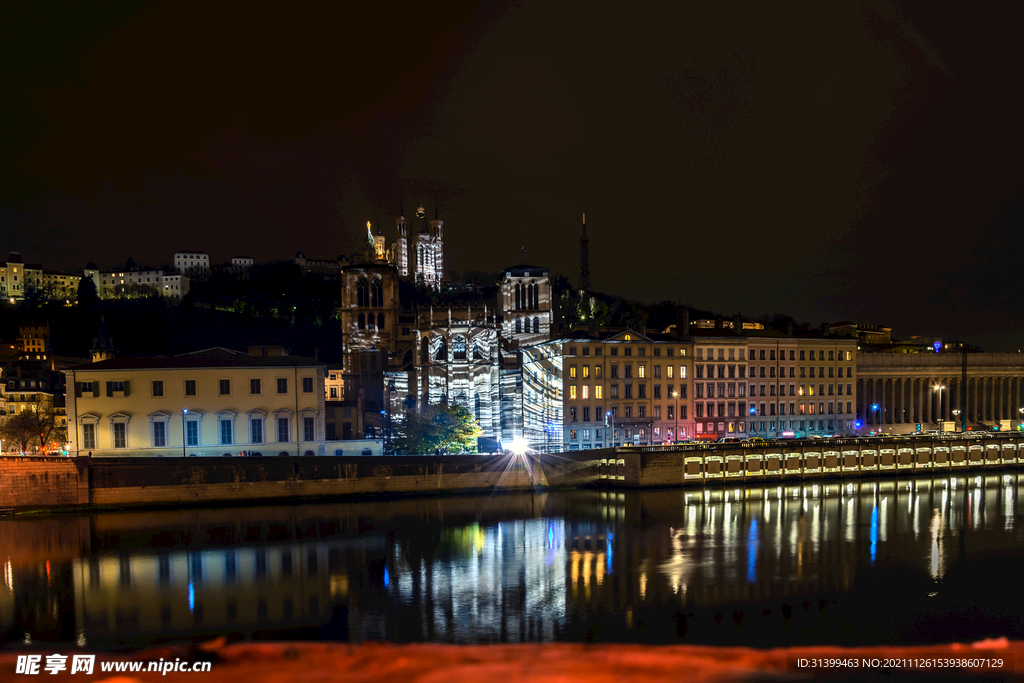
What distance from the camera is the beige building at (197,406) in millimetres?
35500

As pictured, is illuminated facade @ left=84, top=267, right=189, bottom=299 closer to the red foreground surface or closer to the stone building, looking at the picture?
the stone building

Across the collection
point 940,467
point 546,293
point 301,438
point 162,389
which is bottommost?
point 940,467

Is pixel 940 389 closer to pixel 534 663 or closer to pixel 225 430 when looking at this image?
pixel 225 430

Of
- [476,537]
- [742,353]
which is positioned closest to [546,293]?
[742,353]

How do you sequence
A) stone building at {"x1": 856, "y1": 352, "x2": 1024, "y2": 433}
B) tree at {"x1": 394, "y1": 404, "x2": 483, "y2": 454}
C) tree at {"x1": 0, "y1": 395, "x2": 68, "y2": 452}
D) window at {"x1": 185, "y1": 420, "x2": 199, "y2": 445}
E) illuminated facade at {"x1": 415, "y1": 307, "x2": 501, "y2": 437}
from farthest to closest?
Result: stone building at {"x1": 856, "y1": 352, "x2": 1024, "y2": 433} < illuminated facade at {"x1": 415, "y1": 307, "x2": 501, "y2": 437} < tree at {"x1": 0, "y1": 395, "x2": 68, "y2": 452} < tree at {"x1": 394, "y1": 404, "x2": 483, "y2": 454} < window at {"x1": 185, "y1": 420, "x2": 199, "y2": 445}

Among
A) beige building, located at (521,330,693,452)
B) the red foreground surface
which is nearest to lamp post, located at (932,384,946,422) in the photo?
beige building, located at (521,330,693,452)

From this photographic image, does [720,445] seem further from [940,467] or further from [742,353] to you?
[940,467]

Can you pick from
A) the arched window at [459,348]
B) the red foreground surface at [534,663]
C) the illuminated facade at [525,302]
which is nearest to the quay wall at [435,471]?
the illuminated facade at [525,302]

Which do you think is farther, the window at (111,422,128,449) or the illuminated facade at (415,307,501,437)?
the illuminated facade at (415,307,501,437)

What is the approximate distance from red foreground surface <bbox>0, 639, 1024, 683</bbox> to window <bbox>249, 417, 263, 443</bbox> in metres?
18.0

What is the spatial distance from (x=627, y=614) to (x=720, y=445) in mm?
21962

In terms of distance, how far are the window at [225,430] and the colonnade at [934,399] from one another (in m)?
43.3

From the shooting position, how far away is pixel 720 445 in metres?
42.5

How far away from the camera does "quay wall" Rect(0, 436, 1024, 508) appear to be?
33469 millimetres
